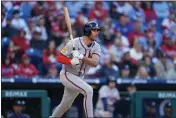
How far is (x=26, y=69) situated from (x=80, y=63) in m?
4.21

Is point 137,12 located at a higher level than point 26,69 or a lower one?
higher

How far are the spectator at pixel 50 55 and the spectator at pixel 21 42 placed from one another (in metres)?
0.42

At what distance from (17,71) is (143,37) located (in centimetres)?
324

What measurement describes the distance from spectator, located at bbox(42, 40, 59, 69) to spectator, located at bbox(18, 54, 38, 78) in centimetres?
36

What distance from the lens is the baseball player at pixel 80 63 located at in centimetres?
714

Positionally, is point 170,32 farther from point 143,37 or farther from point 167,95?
point 167,95

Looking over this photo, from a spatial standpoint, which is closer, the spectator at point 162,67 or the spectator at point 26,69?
the spectator at point 26,69

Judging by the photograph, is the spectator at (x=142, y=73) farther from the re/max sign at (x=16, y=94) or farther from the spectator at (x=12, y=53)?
the re/max sign at (x=16, y=94)

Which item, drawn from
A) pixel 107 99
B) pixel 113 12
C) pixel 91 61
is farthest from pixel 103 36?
pixel 91 61

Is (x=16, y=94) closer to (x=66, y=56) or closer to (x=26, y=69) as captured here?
(x=26, y=69)

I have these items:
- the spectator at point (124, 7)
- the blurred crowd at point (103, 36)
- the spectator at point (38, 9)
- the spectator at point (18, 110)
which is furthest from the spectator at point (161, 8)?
the spectator at point (18, 110)

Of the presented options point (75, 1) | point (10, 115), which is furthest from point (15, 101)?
point (75, 1)

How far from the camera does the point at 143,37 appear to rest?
13023mm

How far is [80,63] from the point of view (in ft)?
24.1
